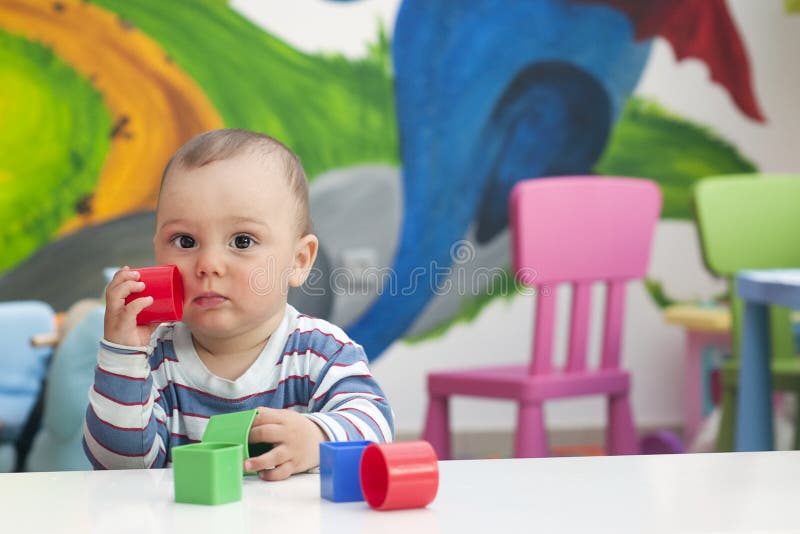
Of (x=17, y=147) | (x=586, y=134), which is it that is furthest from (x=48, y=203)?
(x=586, y=134)

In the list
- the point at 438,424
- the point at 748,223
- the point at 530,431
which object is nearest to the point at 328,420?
→ the point at 530,431

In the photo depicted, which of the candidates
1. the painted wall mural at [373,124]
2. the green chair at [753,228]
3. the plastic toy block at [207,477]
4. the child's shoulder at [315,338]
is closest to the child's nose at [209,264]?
the child's shoulder at [315,338]

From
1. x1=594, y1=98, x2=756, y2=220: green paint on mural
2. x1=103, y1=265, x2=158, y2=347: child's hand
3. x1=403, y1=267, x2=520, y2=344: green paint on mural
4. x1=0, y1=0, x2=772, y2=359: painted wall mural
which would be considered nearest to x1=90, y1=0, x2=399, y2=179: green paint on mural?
x1=0, y1=0, x2=772, y2=359: painted wall mural

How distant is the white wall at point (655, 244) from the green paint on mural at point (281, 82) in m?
0.06

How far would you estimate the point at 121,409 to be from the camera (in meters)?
0.84

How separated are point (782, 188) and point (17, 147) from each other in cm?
212

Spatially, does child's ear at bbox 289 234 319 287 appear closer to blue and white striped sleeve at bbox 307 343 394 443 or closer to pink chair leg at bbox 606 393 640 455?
blue and white striped sleeve at bbox 307 343 394 443

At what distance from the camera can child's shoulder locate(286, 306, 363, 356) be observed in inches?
37.3

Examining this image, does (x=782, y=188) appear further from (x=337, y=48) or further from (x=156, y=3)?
(x=156, y=3)

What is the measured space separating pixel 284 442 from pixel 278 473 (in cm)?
6

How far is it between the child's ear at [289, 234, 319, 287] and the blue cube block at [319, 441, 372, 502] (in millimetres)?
446

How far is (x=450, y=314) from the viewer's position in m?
3.29

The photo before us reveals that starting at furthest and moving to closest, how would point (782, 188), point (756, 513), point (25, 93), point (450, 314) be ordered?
1. point (450, 314)
2. point (25, 93)
3. point (782, 188)
4. point (756, 513)

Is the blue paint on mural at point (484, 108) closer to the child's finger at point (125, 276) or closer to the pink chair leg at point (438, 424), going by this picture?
the pink chair leg at point (438, 424)
